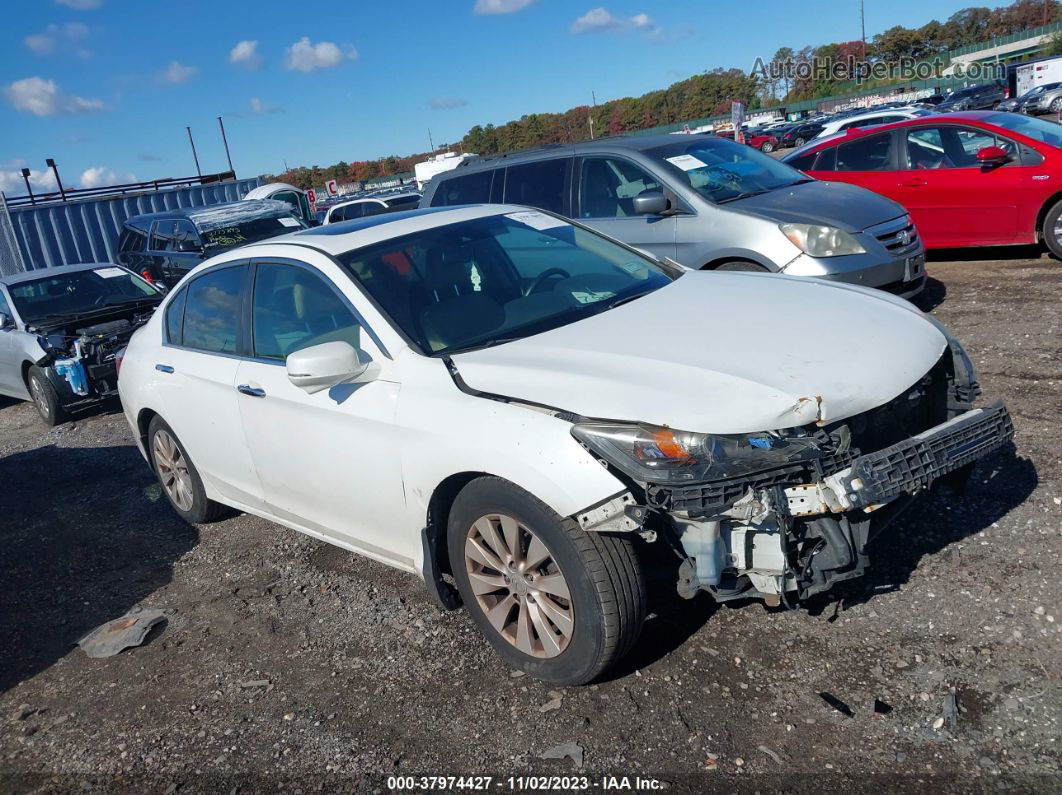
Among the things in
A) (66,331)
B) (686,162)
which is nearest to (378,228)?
(686,162)

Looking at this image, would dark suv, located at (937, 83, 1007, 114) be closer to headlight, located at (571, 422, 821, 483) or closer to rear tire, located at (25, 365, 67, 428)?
rear tire, located at (25, 365, 67, 428)

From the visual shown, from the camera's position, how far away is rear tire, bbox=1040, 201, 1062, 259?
335 inches

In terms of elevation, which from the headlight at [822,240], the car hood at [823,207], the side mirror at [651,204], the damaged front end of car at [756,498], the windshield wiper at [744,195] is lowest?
the damaged front end of car at [756,498]

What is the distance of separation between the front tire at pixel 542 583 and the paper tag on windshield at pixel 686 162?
5112 millimetres

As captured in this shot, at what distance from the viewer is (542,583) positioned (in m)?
3.15

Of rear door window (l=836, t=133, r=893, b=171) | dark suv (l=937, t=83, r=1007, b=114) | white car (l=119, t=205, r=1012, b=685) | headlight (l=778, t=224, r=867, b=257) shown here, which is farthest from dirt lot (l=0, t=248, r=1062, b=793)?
dark suv (l=937, t=83, r=1007, b=114)

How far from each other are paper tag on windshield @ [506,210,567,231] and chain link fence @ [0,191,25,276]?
734 inches

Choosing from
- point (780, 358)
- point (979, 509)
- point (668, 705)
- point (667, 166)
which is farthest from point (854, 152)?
point (668, 705)

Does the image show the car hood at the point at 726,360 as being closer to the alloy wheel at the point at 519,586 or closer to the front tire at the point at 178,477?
the alloy wheel at the point at 519,586

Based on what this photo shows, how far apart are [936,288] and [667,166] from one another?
3225 mm

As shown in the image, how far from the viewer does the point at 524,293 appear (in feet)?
13.3

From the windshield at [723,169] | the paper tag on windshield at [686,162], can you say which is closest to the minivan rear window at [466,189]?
the windshield at [723,169]

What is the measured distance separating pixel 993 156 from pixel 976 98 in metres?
38.8

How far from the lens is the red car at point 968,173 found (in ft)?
28.1
